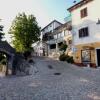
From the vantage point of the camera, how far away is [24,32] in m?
51.7

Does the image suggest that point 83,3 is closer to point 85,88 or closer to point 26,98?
point 85,88

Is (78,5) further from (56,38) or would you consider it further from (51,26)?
(51,26)

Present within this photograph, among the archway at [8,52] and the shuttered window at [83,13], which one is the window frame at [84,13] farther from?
the archway at [8,52]

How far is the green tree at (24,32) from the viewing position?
51.8 metres

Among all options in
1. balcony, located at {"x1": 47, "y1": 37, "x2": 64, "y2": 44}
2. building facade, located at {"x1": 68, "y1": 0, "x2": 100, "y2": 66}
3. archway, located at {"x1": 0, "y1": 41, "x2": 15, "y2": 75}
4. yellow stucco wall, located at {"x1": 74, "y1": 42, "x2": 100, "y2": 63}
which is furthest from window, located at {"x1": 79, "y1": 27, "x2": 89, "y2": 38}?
balcony, located at {"x1": 47, "y1": 37, "x2": 64, "y2": 44}

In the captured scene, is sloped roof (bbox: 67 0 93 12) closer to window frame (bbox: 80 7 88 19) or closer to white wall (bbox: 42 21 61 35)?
window frame (bbox: 80 7 88 19)

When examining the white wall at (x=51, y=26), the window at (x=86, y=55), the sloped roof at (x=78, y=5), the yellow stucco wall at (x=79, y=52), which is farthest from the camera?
the white wall at (x=51, y=26)

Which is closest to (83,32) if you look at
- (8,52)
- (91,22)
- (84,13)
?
(91,22)

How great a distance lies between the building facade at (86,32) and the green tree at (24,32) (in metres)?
16.7

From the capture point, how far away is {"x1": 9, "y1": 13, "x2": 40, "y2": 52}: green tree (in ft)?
170

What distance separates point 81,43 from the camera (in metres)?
35.5

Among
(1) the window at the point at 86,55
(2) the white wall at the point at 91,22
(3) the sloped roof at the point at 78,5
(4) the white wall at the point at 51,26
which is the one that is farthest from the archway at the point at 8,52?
(4) the white wall at the point at 51,26

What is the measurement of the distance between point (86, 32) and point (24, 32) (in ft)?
68.6

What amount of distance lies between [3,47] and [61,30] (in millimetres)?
→ 19521
